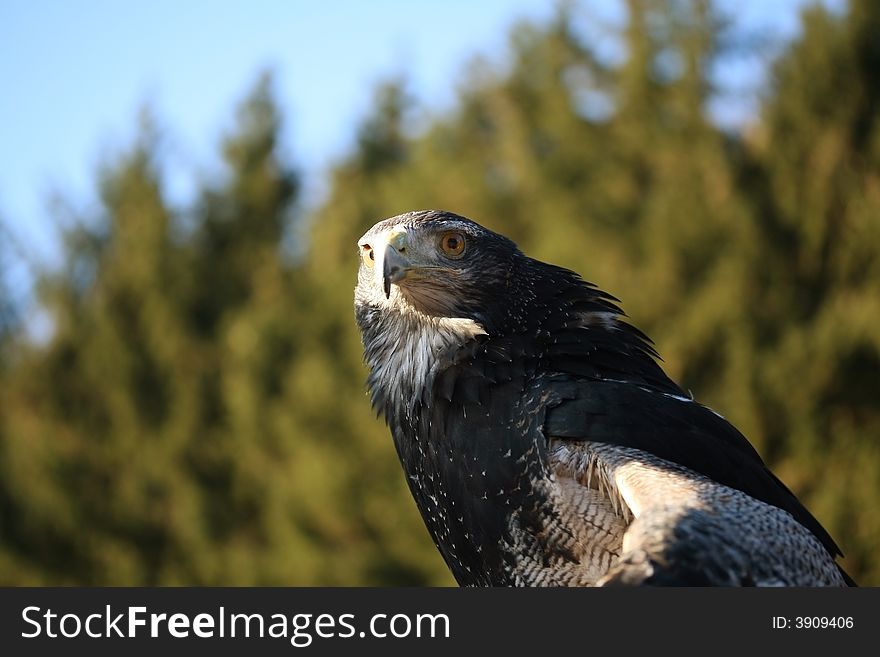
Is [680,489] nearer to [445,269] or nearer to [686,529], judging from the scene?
[686,529]

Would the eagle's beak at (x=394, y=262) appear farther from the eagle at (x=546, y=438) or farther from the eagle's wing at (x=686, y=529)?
the eagle's wing at (x=686, y=529)

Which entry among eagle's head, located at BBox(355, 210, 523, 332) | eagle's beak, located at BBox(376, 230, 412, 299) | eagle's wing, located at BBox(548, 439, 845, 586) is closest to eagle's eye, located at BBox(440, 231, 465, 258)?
eagle's head, located at BBox(355, 210, 523, 332)

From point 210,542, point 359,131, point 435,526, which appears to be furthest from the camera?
point 359,131

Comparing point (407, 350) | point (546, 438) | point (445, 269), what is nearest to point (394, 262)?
point (445, 269)

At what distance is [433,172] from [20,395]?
11946mm

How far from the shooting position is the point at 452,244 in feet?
15.1

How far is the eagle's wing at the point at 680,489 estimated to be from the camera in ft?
10.6

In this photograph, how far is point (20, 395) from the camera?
25234 millimetres

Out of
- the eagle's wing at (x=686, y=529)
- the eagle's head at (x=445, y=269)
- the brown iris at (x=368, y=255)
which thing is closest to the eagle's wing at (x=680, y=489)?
the eagle's wing at (x=686, y=529)

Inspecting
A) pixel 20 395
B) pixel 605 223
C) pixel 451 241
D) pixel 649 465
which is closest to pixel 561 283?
pixel 451 241

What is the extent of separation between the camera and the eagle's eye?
456 centimetres

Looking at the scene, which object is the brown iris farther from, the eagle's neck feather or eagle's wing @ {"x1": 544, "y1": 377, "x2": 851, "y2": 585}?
eagle's wing @ {"x1": 544, "y1": 377, "x2": 851, "y2": 585}

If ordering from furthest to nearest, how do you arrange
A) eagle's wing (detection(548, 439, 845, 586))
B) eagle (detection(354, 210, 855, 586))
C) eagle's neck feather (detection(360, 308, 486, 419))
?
eagle's neck feather (detection(360, 308, 486, 419))
eagle (detection(354, 210, 855, 586))
eagle's wing (detection(548, 439, 845, 586))

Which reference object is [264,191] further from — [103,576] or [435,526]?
[435,526]
